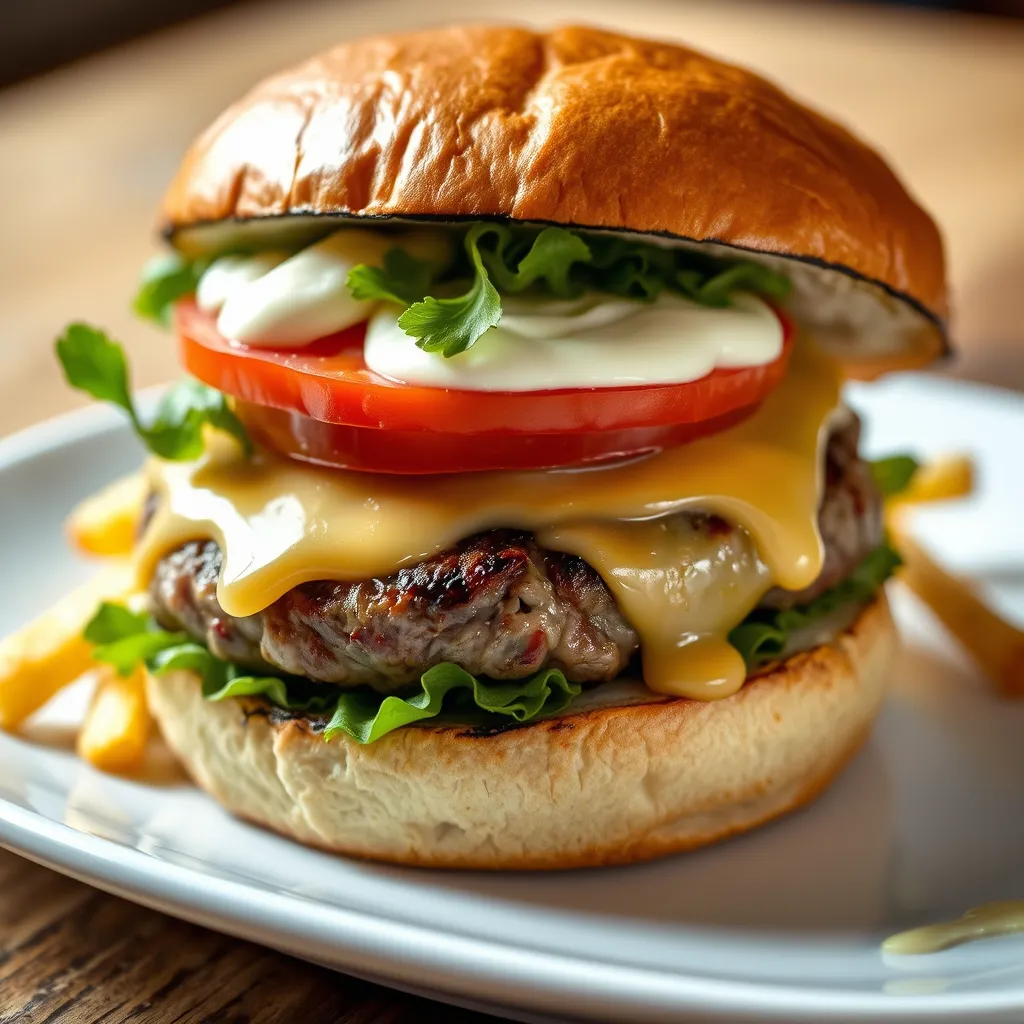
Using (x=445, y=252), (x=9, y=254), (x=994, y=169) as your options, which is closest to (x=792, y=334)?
(x=445, y=252)

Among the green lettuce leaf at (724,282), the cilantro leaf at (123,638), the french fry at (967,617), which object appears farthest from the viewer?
the french fry at (967,617)

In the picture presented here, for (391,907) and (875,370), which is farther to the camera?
(875,370)

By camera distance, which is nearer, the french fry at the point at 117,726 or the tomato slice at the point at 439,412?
the tomato slice at the point at 439,412

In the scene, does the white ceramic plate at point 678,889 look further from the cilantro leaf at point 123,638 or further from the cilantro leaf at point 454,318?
the cilantro leaf at point 454,318

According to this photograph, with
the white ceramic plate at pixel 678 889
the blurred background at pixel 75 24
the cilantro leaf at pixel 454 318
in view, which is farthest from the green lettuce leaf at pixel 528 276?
the blurred background at pixel 75 24

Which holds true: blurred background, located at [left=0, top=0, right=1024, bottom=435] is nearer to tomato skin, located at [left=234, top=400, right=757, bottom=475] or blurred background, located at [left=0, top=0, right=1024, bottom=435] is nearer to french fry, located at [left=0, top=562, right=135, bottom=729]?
french fry, located at [left=0, top=562, right=135, bottom=729]

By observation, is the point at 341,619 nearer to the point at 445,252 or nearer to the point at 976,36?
the point at 445,252

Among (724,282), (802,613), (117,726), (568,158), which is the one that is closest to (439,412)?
(568,158)
